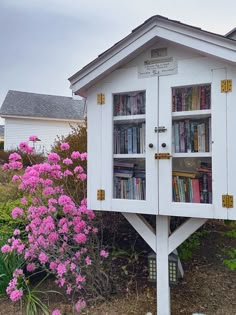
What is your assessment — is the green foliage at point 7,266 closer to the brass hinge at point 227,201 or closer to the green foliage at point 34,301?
the green foliage at point 34,301

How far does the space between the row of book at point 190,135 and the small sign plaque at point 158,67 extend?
0.39 meters

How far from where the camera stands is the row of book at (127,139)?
2.20 meters

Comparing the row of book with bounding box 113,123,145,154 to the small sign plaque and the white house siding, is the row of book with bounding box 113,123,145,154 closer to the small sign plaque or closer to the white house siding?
the small sign plaque

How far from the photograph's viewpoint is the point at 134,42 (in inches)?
80.4

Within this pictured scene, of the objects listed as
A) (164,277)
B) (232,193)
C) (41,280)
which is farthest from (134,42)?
(41,280)

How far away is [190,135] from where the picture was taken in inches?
81.2

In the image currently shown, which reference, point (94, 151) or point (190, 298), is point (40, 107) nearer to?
point (94, 151)

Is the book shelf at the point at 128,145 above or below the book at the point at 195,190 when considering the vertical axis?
above

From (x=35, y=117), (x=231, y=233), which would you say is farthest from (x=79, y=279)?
(x=35, y=117)

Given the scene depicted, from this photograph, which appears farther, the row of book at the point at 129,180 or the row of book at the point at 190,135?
the row of book at the point at 129,180

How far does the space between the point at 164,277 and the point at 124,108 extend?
139 centimetres

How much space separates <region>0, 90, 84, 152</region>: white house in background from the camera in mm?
15133

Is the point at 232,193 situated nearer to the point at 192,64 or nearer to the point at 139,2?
the point at 192,64

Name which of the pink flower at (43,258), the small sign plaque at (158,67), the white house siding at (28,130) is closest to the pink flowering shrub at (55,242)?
the pink flower at (43,258)
